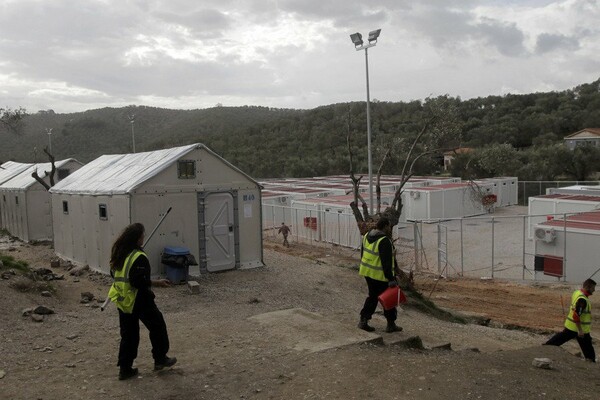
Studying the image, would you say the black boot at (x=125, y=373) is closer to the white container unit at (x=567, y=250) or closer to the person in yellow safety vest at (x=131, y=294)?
the person in yellow safety vest at (x=131, y=294)

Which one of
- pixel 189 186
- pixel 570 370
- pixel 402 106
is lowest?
pixel 570 370

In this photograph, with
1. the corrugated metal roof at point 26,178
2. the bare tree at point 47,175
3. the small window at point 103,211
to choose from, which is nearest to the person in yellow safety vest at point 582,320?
the small window at point 103,211

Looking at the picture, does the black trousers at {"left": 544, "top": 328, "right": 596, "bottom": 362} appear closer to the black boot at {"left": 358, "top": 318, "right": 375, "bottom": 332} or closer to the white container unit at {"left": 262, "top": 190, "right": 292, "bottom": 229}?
the black boot at {"left": 358, "top": 318, "right": 375, "bottom": 332}

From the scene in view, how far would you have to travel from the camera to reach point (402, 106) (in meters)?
94.0

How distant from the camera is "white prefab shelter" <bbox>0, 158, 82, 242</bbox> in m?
19.9

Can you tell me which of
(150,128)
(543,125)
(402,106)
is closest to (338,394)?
(543,125)

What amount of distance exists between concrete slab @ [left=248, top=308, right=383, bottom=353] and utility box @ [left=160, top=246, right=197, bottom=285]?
378 centimetres

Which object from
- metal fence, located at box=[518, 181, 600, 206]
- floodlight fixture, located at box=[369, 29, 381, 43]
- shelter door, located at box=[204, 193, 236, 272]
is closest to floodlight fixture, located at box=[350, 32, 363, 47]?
floodlight fixture, located at box=[369, 29, 381, 43]

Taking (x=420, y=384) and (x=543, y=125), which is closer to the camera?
(x=420, y=384)

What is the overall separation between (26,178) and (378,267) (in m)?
18.7

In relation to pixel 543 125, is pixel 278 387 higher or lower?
lower

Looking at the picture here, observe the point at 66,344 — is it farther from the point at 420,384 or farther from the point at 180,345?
the point at 420,384

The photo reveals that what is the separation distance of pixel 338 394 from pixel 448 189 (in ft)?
95.7

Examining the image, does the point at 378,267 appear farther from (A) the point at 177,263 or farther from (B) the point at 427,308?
(A) the point at 177,263
